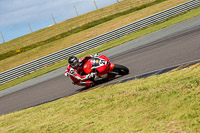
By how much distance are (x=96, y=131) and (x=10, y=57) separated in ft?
107

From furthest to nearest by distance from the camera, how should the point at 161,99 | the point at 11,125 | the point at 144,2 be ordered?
the point at 144,2 < the point at 11,125 < the point at 161,99

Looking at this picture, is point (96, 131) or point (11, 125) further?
point (11, 125)

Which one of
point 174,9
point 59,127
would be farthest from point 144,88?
point 174,9

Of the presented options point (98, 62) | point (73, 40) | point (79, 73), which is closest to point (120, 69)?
point (98, 62)

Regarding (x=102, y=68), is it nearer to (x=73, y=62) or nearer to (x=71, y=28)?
(x=73, y=62)

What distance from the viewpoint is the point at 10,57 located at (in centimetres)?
3588

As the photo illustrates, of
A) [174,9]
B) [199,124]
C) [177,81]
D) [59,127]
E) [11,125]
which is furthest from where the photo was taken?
[174,9]

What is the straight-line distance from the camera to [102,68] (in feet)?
35.4

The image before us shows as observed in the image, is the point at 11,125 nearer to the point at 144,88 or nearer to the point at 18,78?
the point at 144,88

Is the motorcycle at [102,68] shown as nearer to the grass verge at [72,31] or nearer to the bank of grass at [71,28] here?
the grass verge at [72,31]

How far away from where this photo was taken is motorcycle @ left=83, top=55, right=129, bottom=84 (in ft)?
35.5

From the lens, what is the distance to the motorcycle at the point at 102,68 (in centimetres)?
1081

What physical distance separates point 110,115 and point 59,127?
1281mm

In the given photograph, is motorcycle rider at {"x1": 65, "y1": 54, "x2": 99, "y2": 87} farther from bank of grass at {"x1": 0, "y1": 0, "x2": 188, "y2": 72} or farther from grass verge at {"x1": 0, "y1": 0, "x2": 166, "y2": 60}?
grass verge at {"x1": 0, "y1": 0, "x2": 166, "y2": 60}
